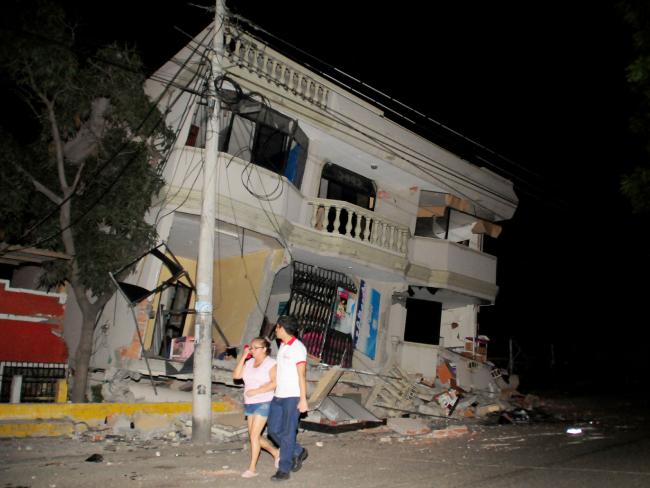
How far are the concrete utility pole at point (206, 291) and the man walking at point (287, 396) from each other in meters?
2.69

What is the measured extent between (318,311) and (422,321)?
5.46m

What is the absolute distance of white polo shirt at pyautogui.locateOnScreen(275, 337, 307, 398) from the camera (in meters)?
5.36

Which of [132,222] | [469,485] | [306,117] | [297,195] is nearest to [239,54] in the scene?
[306,117]

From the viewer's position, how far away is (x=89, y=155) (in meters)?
10.6

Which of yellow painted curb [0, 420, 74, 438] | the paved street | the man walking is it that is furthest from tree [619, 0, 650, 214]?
yellow painted curb [0, 420, 74, 438]

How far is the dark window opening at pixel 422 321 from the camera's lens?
1734 centimetres

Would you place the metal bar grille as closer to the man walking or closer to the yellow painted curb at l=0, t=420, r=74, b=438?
the yellow painted curb at l=0, t=420, r=74, b=438

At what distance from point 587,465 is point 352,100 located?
33.7ft

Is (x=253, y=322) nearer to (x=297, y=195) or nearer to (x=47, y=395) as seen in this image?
(x=297, y=195)

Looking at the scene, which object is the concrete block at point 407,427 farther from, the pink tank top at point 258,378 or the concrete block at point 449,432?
the pink tank top at point 258,378

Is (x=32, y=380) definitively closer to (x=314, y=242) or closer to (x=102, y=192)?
(x=102, y=192)

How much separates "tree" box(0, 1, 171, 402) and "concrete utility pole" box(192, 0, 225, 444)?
225cm

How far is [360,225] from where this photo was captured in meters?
14.0

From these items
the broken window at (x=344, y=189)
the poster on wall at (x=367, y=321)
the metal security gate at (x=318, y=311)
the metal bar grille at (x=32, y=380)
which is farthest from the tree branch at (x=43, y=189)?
the poster on wall at (x=367, y=321)
